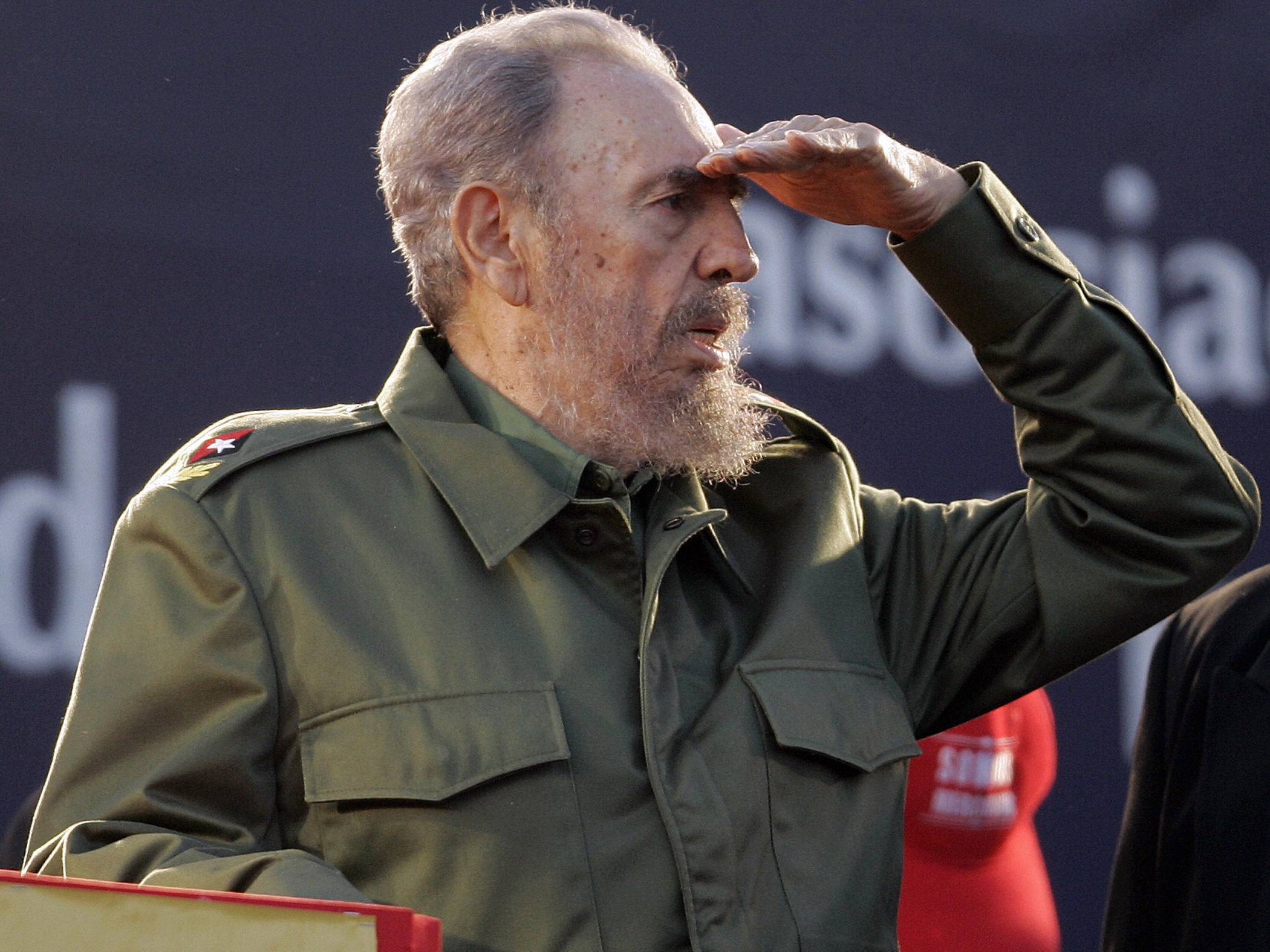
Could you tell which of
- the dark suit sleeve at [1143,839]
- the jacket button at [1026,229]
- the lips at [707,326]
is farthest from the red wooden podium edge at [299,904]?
the dark suit sleeve at [1143,839]

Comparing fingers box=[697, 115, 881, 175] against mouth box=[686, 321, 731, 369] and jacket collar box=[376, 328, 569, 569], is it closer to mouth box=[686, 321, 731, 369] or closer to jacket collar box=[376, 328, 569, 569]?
mouth box=[686, 321, 731, 369]

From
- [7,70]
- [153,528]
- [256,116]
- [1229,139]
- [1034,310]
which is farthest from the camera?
[1229,139]

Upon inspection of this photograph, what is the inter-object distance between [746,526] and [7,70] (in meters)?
1.37

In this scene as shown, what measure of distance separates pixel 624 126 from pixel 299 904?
1103 mm

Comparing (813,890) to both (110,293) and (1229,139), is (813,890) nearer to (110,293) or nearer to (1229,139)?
(110,293)

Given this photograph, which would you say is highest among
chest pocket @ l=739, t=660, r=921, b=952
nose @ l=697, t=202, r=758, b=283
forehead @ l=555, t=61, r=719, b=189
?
forehead @ l=555, t=61, r=719, b=189

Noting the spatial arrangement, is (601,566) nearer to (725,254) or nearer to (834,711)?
(834,711)

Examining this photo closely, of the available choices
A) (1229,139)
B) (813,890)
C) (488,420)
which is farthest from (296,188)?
(1229,139)

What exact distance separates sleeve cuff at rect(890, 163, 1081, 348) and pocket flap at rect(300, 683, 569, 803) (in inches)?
26.7

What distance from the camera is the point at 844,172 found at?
185cm

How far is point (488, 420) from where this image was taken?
199cm

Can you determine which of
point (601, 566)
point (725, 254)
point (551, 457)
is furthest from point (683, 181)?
point (601, 566)

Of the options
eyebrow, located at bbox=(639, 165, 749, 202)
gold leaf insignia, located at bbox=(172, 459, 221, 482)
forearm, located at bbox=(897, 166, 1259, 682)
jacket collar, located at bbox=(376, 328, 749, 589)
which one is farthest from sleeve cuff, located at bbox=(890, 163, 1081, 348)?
gold leaf insignia, located at bbox=(172, 459, 221, 482)

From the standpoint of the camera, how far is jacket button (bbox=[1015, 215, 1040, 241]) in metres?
1.91
